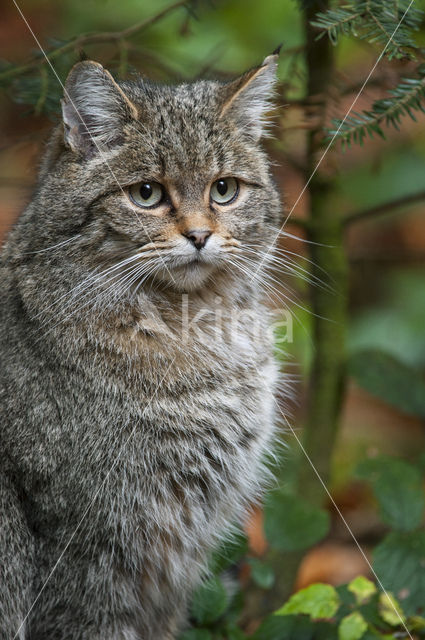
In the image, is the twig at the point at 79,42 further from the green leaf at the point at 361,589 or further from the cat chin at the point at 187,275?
the green leaf at the point at 361,589

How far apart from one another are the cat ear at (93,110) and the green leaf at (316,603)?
1.59 meters

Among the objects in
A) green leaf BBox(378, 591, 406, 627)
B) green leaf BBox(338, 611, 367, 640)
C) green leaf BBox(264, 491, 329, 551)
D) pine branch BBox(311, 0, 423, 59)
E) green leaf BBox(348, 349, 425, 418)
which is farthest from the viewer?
green leaf BBox(348, 349, 425, 418)

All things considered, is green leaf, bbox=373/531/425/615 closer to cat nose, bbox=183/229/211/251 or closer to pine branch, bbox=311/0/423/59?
cat nose, bbox=183/229/211/251

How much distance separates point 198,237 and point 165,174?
8.8 inches

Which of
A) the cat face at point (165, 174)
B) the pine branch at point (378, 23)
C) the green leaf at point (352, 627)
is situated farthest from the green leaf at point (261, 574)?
the pine branch at point (378, 23)

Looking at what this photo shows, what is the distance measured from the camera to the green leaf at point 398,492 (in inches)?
108

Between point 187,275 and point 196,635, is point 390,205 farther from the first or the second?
point 196,635

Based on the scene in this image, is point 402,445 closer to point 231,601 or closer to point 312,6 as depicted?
point 231,601

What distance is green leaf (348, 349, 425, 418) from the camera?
325cm

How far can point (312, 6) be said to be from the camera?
114 inches

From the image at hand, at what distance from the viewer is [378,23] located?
2.39 metres

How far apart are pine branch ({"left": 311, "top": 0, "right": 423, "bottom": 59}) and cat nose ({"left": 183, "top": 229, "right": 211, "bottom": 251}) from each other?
707 mm

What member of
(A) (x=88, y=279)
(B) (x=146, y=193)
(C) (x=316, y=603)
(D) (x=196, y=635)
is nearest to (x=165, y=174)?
(B) (x=146, y=193)

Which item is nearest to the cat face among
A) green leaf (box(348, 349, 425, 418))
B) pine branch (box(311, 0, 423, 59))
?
pine branch (box(311, 0, 423, 59))
